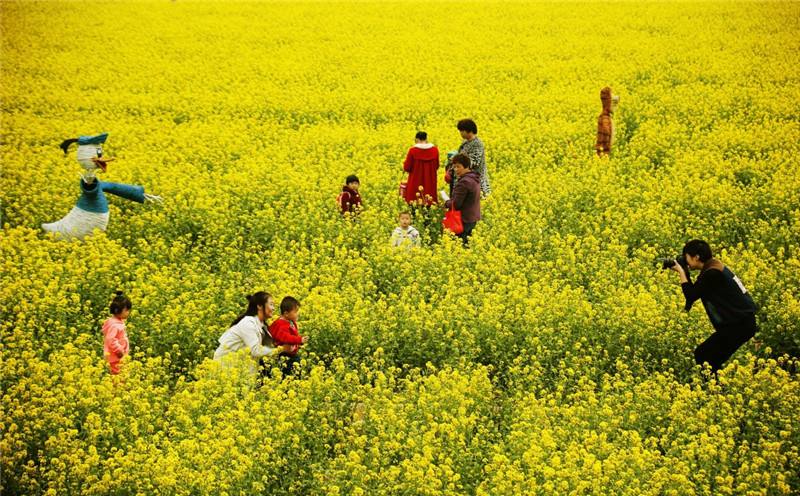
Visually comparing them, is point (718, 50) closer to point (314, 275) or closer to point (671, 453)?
point (314, 275)

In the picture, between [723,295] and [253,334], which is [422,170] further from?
[723,295]

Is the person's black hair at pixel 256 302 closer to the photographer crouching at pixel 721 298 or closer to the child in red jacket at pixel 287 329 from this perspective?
the child in red jacket at pixel 287 329

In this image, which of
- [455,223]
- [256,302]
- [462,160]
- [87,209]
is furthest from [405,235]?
[87,209]

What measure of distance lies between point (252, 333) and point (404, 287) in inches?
94.9

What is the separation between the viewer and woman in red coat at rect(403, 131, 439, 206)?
11688 mm

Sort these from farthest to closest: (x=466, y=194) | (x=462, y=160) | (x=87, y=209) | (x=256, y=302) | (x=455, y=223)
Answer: (x=87, y=209)
(x=455, y=223)
(x=466, y=194)
(x=462, y=160)
(x=256, y=302)

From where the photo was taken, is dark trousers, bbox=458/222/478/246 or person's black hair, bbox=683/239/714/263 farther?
dark trousers, bbox=458/222/478/246

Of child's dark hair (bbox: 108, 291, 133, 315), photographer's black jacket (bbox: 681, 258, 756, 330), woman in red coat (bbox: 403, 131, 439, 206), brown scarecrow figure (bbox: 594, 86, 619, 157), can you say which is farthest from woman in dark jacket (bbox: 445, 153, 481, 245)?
brown scarecrow figure (bbox: 594, 86, 619, 157)

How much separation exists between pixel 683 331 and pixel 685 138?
9.12 m

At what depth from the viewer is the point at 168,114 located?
1947 cm

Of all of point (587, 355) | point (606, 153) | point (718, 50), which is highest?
point (718, 50)

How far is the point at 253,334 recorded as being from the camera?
23.6ft

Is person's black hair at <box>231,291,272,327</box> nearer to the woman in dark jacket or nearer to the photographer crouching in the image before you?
the woman in dark jacket

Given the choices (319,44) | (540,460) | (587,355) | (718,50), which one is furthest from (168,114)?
(718,50)
